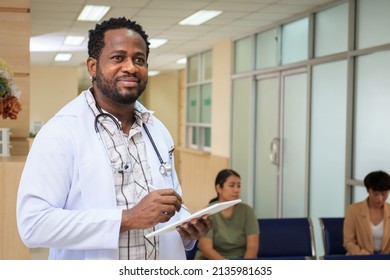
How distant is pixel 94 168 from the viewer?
1488mm

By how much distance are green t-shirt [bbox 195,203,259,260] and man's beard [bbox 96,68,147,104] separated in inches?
124

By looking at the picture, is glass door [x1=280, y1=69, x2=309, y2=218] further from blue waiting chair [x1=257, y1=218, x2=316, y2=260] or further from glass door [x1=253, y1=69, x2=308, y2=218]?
blue waiting chair [x1=257, y1=218, x2=316, y2=260]

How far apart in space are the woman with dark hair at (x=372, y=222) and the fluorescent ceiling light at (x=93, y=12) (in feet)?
12.5

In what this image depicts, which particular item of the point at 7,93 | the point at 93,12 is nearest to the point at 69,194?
the point at 7,93

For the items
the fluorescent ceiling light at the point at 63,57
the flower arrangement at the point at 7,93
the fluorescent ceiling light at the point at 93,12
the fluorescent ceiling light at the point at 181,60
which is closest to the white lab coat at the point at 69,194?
the flower arrangement at the point at 7,93

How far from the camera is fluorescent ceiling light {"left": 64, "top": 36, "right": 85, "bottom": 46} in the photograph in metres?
9.80

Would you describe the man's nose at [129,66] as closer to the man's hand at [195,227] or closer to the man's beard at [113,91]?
the man's beard at [113,91]

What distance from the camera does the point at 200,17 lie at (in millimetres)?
7910

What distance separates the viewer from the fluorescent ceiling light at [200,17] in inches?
297

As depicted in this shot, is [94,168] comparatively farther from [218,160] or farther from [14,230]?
[218,160]

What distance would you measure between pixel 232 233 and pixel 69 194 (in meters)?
3.30

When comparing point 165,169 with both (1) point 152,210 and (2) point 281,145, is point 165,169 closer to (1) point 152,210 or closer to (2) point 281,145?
(1) point 152,210

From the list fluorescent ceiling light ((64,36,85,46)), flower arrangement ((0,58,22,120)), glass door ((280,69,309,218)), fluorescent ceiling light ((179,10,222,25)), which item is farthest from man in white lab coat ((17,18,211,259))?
fluorescent ceiling light ((64,36,85,46))

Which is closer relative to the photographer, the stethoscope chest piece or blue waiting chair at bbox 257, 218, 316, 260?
the stethoscope chest piece
